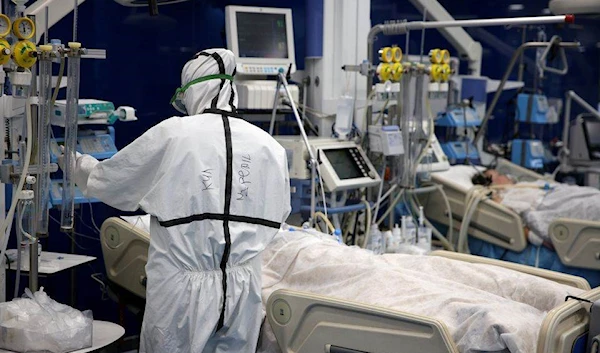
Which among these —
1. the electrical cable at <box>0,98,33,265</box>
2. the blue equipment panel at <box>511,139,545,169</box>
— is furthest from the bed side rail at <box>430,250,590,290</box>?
the blue equipment panel at <box>511,139,545,169</box>

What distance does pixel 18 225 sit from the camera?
138 inches

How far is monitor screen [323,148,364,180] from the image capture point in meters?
5.13

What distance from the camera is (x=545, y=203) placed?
569cm

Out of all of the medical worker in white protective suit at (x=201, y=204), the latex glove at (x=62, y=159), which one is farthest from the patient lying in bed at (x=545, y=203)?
the latex glove at (x=62, y=159)

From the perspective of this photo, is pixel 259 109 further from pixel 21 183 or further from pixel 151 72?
pixel 21 183

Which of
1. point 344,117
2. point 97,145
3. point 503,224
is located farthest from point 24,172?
point 503,224

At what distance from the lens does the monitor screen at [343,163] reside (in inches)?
202

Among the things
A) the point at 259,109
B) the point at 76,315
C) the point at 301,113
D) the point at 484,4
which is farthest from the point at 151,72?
the point at 484,4

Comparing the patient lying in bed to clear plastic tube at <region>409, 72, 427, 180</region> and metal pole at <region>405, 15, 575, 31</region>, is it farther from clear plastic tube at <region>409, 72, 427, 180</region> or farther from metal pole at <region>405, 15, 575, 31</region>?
metal pole at <region>405, 15, 575, 31</region>

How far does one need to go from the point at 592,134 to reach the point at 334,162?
2.98 meters

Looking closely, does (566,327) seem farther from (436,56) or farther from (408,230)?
(436,56)

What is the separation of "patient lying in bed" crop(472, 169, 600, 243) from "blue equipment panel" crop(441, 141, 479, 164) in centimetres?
65

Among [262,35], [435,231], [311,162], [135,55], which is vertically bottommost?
[435,231]

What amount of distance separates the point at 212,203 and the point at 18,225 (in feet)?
2.67
